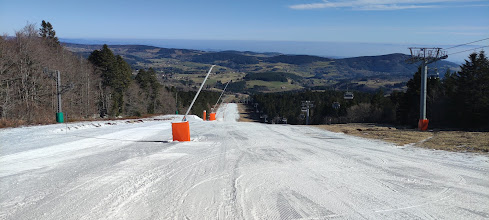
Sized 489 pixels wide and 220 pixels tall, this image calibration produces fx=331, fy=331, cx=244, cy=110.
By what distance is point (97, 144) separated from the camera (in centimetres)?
1285

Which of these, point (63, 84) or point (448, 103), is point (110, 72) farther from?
point (448, 103)

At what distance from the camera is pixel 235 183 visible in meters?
7.25

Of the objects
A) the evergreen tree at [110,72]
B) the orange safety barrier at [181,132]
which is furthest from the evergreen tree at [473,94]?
the evergreen tree at [110,72]

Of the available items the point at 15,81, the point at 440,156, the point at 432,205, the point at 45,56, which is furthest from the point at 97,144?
the point at 45,56

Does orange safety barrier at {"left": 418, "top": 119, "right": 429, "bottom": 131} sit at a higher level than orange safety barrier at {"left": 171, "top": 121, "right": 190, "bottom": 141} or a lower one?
lower

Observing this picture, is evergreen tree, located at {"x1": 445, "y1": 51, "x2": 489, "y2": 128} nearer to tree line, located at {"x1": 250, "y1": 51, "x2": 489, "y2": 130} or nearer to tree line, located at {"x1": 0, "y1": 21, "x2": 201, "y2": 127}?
tree line, located at {"x1": 250, "y1": 51, "x2": 489, "y2": 130}

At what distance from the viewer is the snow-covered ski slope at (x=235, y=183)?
18.1ft

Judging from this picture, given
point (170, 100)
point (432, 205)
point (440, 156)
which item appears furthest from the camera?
point (170, 100)

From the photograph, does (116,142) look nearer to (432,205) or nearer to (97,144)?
(97,144)

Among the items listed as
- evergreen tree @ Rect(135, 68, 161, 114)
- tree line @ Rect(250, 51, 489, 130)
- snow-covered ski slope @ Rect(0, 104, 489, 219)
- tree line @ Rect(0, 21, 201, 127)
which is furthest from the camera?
evergreen tree @ Rect(135, 68, 161, 114)

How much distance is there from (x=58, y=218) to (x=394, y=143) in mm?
13842

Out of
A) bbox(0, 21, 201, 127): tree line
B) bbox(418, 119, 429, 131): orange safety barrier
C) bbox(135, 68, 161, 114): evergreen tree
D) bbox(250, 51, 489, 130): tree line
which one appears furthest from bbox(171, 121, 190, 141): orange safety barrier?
bbox(135, 68, 161, 114): evergreen tree

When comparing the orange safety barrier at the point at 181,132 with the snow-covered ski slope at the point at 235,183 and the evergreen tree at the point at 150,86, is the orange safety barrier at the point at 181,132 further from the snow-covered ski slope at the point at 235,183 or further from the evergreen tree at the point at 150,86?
the evergreen tree at the point at 150,86

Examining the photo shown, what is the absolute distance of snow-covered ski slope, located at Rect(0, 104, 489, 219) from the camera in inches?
217
